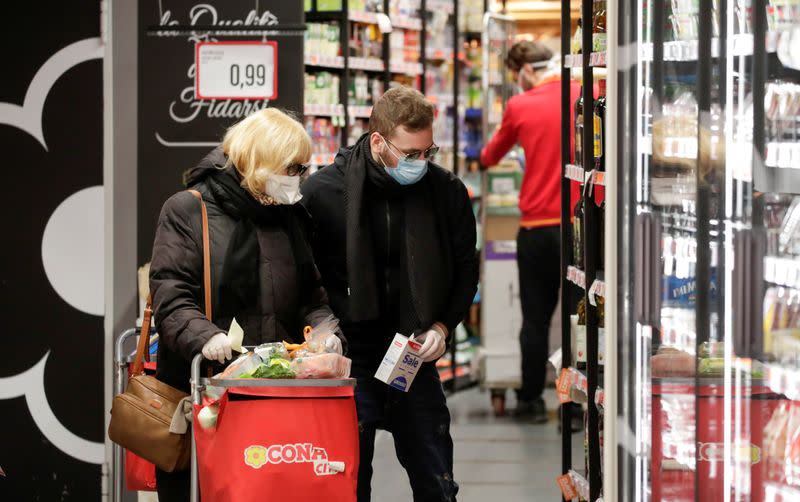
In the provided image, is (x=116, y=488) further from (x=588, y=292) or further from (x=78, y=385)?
(x=588, y=292)

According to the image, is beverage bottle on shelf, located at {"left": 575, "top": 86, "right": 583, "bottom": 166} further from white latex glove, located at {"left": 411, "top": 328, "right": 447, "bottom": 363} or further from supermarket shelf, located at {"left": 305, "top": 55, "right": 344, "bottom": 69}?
supermarket shelf, located at {"left": 305, "top": 55, "right": 344, "bottom": 69}

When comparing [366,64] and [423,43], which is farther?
[423,43]

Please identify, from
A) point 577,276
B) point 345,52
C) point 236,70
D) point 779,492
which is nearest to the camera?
point 779,492

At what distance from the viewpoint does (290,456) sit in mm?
3289

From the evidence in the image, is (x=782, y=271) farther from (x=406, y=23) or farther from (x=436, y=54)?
(x=436, y=54)

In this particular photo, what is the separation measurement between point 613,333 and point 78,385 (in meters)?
2.51

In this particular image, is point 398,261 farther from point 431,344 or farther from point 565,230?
point 565,230

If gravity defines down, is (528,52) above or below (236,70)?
above

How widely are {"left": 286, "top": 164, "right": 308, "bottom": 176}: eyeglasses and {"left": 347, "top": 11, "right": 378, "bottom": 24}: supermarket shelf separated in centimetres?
455

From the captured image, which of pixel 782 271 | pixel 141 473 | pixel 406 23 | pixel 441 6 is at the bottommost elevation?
pixel 141 473

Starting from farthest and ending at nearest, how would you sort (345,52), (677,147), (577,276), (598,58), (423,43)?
(423,43) → (345,52) → (577,276) → (598,58) → (677,147)

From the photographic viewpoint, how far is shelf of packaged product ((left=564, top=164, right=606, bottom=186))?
4176 millimetres

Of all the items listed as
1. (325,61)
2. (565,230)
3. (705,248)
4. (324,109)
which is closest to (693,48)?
(705,248)

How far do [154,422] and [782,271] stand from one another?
1874mm
